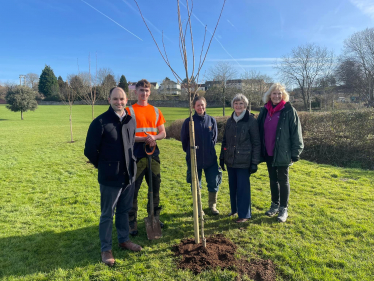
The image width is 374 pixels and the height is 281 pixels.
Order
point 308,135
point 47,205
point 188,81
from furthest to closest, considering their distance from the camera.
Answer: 1. point 308,135
2. point 47,205
3. point 188,81

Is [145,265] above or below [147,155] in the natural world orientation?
below

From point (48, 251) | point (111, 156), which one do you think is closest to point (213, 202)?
point (111, 156)

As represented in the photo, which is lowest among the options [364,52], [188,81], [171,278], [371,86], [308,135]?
[171,278]

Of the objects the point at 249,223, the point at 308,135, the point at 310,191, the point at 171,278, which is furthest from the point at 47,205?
the point at 308,135

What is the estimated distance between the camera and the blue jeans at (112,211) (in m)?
2.72

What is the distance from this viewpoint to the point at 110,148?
263 cm

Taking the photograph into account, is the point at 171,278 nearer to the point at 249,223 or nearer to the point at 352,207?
the point at 249,223

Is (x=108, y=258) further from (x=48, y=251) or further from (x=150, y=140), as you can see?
(x=150, y=140)

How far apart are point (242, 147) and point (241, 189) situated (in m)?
0.71

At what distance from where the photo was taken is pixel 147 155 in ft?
10.9

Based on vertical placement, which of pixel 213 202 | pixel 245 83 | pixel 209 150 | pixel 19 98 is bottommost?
pixel 213 202

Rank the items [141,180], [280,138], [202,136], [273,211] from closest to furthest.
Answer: [141,180] → [280,138] → [202,136] → [273,211]

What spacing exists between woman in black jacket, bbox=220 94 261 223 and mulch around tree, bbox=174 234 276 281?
870 millimetres

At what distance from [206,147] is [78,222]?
8.70 feet
